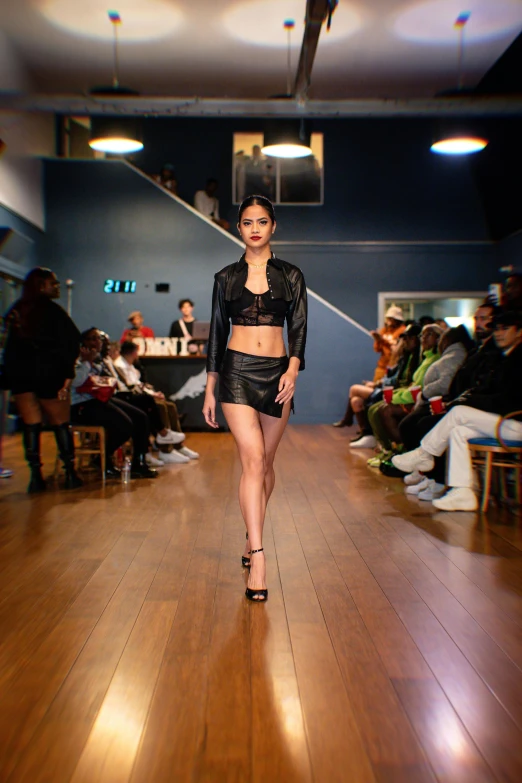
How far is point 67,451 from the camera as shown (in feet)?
18.3

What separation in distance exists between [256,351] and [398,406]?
3.72m

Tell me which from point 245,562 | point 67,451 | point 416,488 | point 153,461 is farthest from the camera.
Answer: point 153,461

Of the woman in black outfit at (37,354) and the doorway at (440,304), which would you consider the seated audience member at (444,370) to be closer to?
the woman in black outfit at (37,354)

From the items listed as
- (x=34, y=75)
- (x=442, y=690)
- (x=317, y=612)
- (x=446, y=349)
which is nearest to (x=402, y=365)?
(x=446, y=349)

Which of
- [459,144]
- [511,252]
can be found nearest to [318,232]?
[511,252]

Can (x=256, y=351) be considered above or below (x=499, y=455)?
above

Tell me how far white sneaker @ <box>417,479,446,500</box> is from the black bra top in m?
2.49

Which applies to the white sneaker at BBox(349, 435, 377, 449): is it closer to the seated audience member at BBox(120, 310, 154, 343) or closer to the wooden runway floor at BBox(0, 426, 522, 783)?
the seated audience member at BBox(120, 310, 154, 343)

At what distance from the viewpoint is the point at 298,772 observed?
1762 mm

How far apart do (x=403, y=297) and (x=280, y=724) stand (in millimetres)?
10462

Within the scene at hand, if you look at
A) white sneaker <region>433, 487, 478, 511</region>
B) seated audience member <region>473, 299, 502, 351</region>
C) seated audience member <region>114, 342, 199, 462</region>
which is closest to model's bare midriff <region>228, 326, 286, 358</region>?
white sneaker <region>433, 487, 478, 511</region>

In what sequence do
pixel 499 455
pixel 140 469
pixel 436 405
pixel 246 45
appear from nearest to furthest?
1. pixel 499 455
2. pixel 436 405
3. pixel 140 469
4. pixel 246 45

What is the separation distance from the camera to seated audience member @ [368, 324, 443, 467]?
6.28 metres

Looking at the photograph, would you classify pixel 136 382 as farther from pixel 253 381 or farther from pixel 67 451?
pixel 253 381
